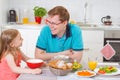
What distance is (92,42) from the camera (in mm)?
3822

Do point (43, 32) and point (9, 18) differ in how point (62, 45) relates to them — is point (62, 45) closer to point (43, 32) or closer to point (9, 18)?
point (43, 32)

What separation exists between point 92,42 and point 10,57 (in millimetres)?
1950

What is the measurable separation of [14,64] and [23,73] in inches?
5.2

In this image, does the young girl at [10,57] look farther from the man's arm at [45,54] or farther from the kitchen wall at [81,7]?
the kitchen wall at [81,7]

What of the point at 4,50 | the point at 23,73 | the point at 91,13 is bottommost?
Answer: the point at 23,73

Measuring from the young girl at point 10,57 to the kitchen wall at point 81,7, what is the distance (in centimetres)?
209

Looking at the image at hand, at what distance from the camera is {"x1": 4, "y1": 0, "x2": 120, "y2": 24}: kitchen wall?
4.28 metres

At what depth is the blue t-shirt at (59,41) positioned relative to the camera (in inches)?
97.5

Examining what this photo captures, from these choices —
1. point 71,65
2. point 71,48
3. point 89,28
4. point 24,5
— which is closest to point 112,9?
point 89,28

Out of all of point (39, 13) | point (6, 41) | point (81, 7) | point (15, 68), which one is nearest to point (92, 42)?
point (81, 7)

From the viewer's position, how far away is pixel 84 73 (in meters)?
1.96

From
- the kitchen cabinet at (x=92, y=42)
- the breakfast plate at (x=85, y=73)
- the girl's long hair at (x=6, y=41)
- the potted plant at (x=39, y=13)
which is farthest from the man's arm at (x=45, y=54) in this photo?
the potted plant at (x=39, y=13)

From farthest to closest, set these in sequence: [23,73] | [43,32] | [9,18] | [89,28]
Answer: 1. [9,18]
2. [89,28]
3. [43,32]
4. [23,73]

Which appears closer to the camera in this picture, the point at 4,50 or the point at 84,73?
the point at 84,73
